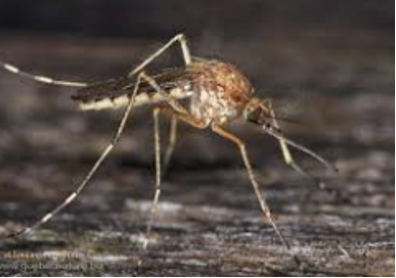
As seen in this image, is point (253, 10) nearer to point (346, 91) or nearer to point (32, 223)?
point (346, 91)

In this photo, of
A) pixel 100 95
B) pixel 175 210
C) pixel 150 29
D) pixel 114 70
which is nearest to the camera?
pixel 175 210

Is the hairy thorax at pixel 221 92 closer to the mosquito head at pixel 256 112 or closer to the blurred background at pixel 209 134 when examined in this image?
the mosquito head at pixel 256 112

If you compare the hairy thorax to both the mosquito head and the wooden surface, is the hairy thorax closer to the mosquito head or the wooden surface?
the mosquito head

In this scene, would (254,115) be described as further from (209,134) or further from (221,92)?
(209,134)

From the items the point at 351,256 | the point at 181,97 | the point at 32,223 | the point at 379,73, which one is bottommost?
the point at 351,256

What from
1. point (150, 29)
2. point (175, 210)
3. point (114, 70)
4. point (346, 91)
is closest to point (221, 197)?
point (175, 210)

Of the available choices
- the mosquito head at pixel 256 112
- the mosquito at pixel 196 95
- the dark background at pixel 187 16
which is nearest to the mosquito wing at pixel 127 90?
the mosquito at pixel 196 95
